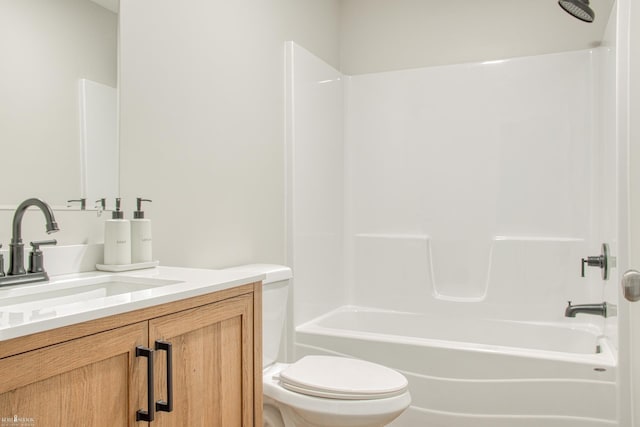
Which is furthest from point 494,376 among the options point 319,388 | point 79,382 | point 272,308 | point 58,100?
point 58,100

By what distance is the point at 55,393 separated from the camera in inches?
33.5

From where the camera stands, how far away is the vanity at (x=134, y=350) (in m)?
0.82

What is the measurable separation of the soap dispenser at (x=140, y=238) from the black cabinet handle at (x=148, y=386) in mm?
568

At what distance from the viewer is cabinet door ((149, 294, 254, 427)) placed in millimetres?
1098

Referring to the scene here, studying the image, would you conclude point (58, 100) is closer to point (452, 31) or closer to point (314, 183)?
point (314, 183)

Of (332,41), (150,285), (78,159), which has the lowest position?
(150,285)

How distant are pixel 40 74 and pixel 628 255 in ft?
6.33

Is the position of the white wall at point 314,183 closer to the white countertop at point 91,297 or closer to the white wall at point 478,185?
the white wall at point 478,185

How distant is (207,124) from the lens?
6.55ft

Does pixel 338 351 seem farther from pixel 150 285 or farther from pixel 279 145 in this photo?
pixel 150 285

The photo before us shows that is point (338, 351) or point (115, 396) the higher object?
point (115, 396)

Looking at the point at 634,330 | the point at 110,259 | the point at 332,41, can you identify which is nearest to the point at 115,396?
the point at 110,259

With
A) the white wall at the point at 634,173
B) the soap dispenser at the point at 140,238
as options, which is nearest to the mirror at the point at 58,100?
the soap dispenser at the point at 140,238

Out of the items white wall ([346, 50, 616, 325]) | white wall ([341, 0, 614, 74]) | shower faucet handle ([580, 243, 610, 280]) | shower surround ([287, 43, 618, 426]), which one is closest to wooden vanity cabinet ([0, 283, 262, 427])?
shower surround ([287, 43, 618, 426])
